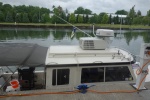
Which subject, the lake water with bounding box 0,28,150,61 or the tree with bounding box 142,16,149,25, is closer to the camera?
the lake water with bounding box 0,28,150,61

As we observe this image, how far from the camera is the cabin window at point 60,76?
568cm

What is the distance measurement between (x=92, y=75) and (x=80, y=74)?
43cm

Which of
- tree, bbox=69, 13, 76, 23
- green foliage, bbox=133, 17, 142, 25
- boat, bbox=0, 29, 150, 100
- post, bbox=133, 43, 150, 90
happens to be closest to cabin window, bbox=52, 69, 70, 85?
boat, bbox=0, 29, 150, 100

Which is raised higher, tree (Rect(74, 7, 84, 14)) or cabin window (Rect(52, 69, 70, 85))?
tree (Rect(74, 7, 84, 14))

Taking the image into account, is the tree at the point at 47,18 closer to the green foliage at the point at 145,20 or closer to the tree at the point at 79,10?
the green foliage at the point at 145,20

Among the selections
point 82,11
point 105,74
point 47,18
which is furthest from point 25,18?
point 82,11

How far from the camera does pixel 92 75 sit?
5.94 m

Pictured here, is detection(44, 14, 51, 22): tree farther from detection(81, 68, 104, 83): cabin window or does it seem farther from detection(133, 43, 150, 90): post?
detection(133, 43, 150, 90): post

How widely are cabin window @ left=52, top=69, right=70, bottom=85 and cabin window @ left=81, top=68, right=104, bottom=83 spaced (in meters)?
0.54

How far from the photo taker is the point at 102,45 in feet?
22.7

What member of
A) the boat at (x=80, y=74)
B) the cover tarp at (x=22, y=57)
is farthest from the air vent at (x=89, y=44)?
the cover tarp at (x=22, y=57)

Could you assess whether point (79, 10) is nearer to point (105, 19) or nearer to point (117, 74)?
point (105, 19)

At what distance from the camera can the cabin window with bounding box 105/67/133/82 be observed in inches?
237

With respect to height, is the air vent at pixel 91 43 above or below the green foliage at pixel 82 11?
below
